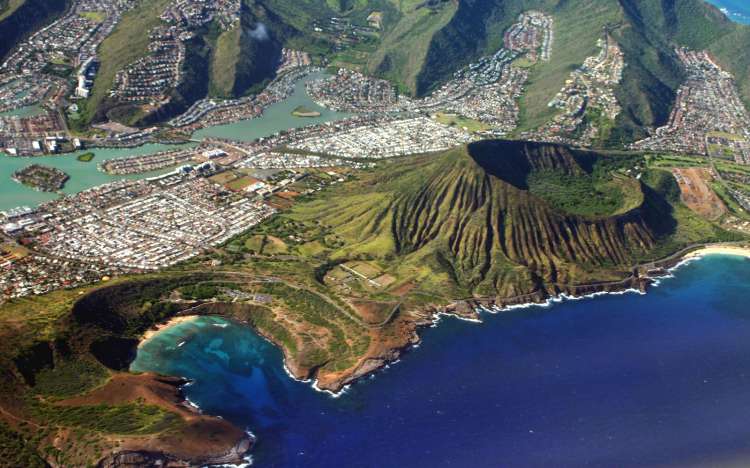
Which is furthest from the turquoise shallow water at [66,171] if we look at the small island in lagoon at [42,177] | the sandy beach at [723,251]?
the sandy beach at [723,251]

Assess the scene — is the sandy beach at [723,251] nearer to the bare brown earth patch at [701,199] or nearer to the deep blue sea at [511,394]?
the bare brown earth patch at [701,199]

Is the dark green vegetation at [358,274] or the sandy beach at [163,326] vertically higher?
the dark green vegetation at [358,274]

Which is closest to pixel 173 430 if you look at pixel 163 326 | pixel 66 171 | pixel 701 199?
pixel 163 326

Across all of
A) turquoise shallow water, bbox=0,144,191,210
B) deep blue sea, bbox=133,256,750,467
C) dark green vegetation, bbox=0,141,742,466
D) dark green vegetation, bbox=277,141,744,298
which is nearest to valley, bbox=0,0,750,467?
dark green vegetation, bbox=0,141,742,466

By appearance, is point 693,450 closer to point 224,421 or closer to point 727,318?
point 727,318

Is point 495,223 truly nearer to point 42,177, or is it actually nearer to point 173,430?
point 173,430

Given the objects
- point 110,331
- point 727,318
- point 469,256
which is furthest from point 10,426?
point 727,318
